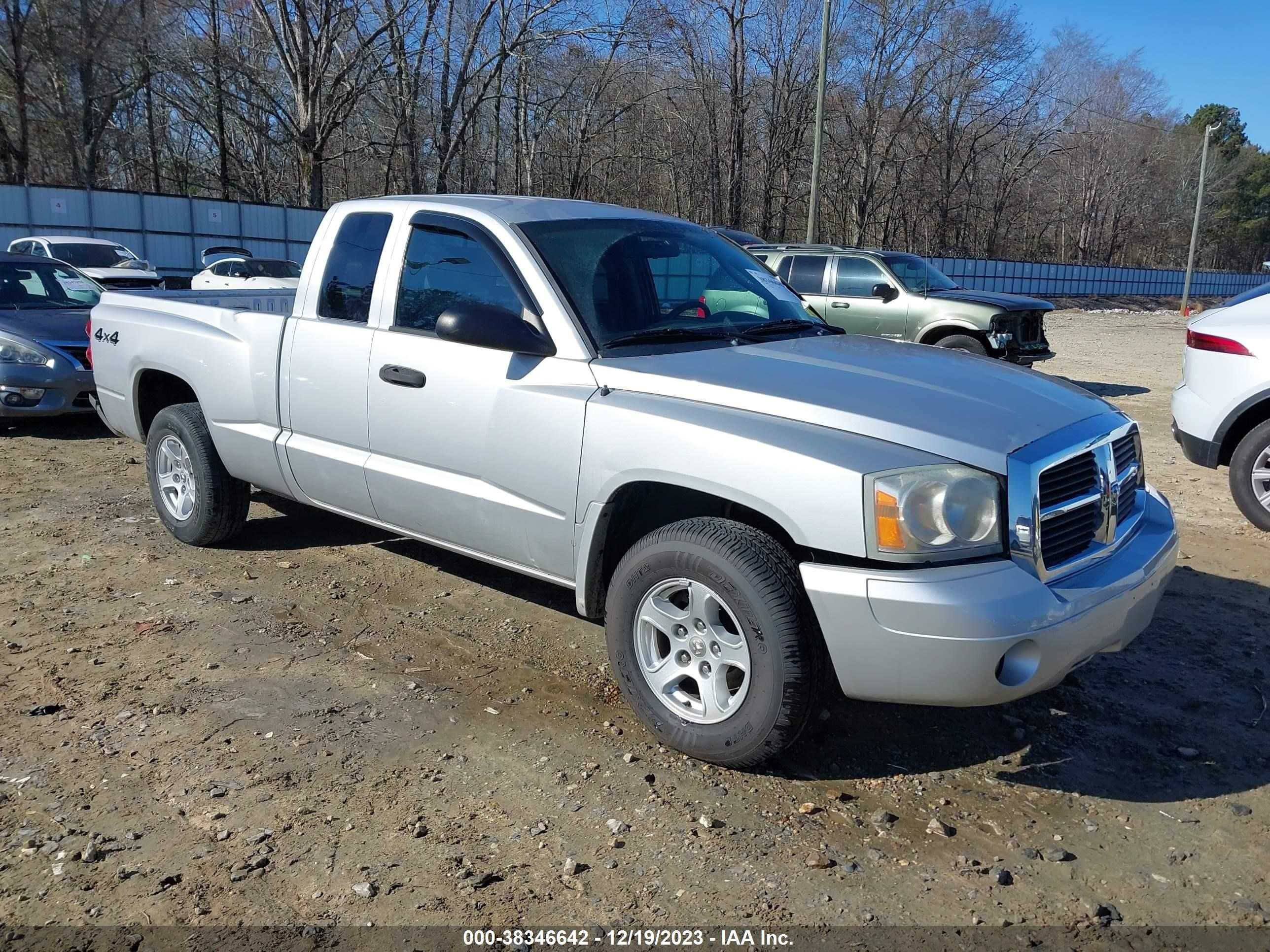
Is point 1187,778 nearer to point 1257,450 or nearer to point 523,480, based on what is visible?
point 523,480

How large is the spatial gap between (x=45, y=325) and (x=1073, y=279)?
1808 inches

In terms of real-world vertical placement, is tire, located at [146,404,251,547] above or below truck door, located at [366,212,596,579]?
below

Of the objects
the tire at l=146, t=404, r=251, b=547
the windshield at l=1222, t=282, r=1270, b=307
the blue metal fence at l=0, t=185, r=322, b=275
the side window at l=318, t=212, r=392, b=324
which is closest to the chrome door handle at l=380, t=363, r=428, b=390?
the side window at l=318, t=212, r=392, b=324

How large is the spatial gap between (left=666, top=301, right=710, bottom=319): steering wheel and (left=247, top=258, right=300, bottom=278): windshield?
16193mm

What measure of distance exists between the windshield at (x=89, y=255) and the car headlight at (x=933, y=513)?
18778 mm

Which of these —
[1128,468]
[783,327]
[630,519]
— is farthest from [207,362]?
[1128,468]

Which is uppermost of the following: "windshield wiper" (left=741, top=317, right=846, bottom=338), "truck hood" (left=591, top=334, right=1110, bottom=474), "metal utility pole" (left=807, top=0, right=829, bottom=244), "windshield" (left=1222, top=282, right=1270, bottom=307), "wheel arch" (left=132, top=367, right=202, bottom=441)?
"metal utility pole" (left=807, top=0, right=829, bottom=244)

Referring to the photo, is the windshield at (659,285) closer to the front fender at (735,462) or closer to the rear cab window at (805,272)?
the front fender at (735,462)

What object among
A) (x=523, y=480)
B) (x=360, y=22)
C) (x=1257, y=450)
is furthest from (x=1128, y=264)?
(x=523, y=480)

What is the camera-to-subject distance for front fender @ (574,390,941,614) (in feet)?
9.91

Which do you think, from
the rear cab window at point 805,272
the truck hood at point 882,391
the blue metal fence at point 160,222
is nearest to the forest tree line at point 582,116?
the blue metal fence at point 160,222

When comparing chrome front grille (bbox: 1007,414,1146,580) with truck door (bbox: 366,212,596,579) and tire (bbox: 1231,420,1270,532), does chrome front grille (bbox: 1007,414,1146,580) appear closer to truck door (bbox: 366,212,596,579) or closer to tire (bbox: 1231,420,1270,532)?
truck door (bbox: 366,212,596,579)

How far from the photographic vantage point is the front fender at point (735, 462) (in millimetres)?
3021

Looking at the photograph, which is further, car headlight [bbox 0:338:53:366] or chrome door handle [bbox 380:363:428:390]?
car headlight [bbox 0:338:53:366]
